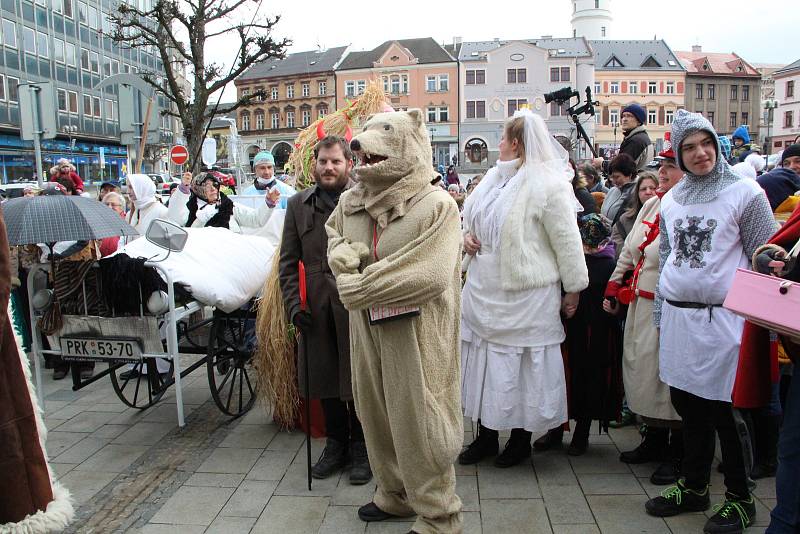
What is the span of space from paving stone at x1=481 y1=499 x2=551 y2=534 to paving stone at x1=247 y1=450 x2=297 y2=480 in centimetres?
129

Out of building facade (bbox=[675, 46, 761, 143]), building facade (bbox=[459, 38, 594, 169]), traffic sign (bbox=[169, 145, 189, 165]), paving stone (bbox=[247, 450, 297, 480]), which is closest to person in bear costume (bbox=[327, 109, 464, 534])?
paving stone (bbox=[247, 450, 297, 480])

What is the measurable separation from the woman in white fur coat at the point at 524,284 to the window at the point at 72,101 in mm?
45520

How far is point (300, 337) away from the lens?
3.95 m

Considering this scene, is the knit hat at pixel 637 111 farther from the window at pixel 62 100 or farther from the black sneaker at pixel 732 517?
the window at pixel 62 100

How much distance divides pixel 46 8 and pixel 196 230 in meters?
42.7

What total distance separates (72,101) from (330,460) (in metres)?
46.0

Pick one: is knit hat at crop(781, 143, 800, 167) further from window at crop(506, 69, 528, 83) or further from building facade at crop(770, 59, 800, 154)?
building facade at crop(770, 59, 800, 154)

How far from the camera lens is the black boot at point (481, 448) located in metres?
4.11

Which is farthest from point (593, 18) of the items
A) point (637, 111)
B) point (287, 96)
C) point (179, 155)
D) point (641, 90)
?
point (637, 111)

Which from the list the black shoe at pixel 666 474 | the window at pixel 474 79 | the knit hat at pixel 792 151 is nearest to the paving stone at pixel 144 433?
the black shoe at pixel 666 474

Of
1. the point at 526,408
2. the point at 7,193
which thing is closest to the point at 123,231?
the point at 526,408

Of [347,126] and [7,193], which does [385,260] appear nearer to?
[347,126]

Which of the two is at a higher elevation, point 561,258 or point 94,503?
point 561,258

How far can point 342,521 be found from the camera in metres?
3.41
